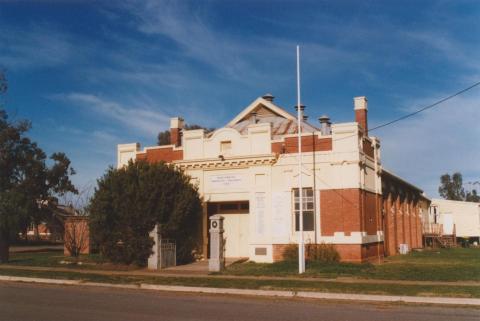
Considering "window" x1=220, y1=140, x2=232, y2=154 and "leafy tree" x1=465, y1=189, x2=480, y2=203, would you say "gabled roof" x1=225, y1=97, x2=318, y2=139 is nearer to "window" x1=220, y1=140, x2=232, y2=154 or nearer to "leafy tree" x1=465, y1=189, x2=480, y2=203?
"window" x1=220, y1=140, x2=232, y2=154

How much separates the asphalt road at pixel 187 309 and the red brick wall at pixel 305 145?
10598 millimetres

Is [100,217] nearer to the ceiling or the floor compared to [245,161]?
nearer to the floor

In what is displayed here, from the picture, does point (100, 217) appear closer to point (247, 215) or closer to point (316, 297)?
point (247, 215)

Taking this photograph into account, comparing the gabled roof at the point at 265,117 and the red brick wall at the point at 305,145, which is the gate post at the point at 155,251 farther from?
the gabled roof at the point at 265,117

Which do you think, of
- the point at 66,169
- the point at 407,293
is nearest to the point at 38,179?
the point at 66,169

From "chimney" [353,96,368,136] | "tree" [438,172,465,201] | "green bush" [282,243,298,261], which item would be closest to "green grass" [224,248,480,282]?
"green bush" [282,243,298,261]

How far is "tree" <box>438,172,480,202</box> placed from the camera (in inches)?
3711

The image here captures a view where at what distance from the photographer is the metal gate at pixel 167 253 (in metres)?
21.5

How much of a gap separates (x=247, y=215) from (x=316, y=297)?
11.7 meters

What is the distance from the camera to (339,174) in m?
22.2

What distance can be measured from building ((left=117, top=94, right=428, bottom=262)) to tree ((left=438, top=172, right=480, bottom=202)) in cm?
7447

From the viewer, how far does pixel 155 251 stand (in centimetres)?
2120

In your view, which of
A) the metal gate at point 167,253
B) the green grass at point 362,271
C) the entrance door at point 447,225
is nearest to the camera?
the green grass at point 362,271

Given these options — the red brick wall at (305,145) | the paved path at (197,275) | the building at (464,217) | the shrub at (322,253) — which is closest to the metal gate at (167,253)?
the paved path at (197,275)
